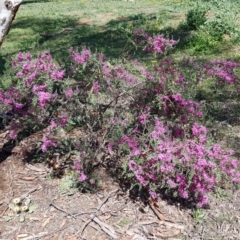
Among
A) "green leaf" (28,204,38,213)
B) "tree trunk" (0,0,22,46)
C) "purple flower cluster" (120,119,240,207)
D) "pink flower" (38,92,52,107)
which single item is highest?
"tree trunk" (0,0,22,46)

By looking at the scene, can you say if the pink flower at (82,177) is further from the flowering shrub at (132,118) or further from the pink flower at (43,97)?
the pink flower at (43,97)

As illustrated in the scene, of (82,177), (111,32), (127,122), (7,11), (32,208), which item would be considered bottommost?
(111,32)

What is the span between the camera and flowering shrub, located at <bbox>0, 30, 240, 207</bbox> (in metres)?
3.33

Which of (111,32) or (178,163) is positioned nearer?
(178,163)

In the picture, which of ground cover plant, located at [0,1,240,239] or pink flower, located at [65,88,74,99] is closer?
ground cover plant, located at [0,1,240,239]

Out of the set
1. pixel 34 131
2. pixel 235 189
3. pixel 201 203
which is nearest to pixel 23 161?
pixel 34 131

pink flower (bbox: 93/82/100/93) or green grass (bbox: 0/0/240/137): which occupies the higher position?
pink flower (bbox: 93/82/100/93)

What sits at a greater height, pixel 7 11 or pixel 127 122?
pixel 7 11

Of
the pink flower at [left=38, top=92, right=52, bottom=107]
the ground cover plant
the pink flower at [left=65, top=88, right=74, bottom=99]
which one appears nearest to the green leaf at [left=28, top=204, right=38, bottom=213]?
the ground cover plant

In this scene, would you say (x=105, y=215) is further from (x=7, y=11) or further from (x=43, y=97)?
(x=7, y=11)

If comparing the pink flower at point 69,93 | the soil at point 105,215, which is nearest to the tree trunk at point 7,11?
the pink flower at point 69,93

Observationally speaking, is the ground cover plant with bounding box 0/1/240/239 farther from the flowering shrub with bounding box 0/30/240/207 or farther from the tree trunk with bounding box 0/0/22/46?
the tree trunk with bounding box 0/0/22/46

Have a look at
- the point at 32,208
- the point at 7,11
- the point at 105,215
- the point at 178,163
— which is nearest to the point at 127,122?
the point at 178,163

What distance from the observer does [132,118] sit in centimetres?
419
